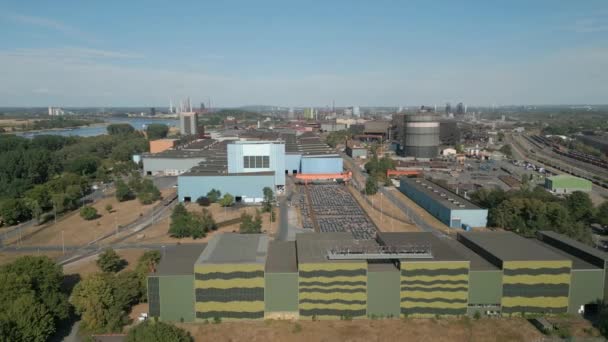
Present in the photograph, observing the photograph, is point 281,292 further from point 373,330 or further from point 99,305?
point 99,305

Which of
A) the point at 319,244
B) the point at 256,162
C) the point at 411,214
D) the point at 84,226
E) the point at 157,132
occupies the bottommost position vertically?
the point at 84,226

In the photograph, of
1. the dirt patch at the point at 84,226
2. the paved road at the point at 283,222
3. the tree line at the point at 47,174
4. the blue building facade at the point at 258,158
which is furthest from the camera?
the blue building facade at the point at 258,158

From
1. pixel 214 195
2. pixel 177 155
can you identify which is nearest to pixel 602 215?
pixel 214 195

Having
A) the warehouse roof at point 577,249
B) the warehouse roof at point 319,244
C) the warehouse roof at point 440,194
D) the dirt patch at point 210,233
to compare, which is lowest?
the dirt patch at point 210,233

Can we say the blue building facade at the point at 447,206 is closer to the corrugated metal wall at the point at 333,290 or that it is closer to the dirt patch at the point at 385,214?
the dirt patch at the point at 385,214

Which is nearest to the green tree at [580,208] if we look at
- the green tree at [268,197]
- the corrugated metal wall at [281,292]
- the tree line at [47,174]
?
the green tree at [268,197]

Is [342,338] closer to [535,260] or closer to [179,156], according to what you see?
[535,260]

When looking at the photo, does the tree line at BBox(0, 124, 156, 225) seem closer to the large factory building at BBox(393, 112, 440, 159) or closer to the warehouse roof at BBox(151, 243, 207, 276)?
the warehouse roof at BBox(151, 243, 207, 276)
